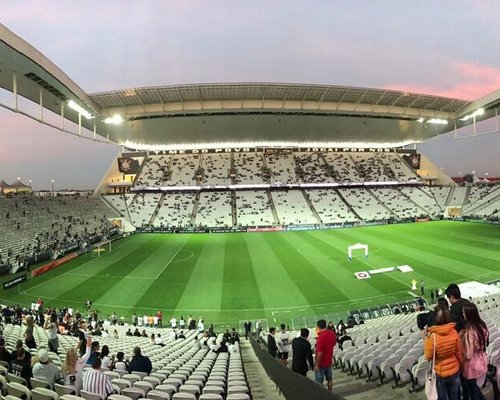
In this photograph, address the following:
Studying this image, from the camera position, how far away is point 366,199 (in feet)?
251

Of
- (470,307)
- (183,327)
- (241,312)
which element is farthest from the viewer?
(241,312)

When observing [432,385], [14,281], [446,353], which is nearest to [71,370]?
[432,385]

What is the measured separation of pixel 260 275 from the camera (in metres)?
32.1

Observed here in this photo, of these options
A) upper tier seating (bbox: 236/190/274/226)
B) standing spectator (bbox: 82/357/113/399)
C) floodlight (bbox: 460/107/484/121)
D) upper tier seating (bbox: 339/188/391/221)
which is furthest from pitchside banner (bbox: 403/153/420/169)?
standing spectator (bbox: 82/357/113/399)

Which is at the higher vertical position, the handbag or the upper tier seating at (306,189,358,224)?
the upper tier seating at (306,189,358,224)

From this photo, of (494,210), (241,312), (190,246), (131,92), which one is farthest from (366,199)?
(241,312)

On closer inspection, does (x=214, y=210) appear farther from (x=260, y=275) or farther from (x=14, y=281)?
(x=14, y=281)

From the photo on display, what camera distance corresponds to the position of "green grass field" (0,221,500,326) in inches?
971

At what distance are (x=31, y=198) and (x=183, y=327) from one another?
42.3 m

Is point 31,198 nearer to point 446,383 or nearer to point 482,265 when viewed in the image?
point 482,265

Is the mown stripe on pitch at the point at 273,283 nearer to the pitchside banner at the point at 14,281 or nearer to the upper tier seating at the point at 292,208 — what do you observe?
the pitchside banner at the point at 14,281

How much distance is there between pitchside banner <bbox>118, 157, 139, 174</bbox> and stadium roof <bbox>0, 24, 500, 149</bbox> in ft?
12.8

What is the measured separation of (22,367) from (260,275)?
26.1m

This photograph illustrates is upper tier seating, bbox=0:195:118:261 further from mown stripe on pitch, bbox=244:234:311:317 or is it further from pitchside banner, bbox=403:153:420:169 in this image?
pitchside banner, bbox=403:153:420:169
